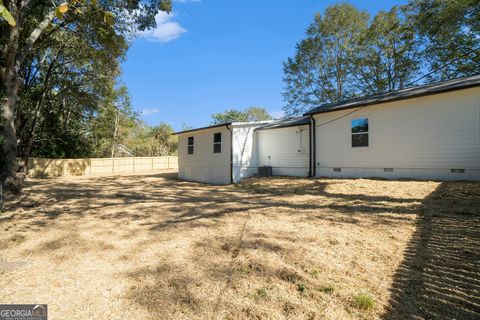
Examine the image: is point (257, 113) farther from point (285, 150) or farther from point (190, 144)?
point (285, 150)

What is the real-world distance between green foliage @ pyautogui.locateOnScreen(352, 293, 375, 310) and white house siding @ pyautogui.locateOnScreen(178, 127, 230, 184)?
1092 cm

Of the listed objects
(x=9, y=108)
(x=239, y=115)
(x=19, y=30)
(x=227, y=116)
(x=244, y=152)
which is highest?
(x=239, y=115)

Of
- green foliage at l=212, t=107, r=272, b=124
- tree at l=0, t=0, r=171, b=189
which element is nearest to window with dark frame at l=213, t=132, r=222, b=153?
tree at l=0, t=0, r=171, b=189

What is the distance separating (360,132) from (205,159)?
8403mm

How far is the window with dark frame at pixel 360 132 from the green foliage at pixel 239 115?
33204 millimetres

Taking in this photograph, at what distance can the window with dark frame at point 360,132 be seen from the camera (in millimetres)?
10404

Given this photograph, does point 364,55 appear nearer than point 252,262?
No

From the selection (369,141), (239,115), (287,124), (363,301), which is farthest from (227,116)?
(363,301)

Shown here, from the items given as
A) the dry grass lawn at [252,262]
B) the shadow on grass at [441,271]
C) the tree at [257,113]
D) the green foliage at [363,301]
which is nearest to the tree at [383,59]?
the dry grass lawn at [252,262]

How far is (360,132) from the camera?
1055 cm

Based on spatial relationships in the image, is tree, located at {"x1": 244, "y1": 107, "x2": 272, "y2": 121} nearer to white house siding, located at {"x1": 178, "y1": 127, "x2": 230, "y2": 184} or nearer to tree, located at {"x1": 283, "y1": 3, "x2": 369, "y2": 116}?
tree, located at {"x1": 283, "y1": 3, "x2": 369, "y2": 116}

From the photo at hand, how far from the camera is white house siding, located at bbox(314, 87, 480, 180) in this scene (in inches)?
318

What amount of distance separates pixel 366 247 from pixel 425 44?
19.6m

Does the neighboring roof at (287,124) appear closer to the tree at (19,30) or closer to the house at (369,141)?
the house at (369,141)
